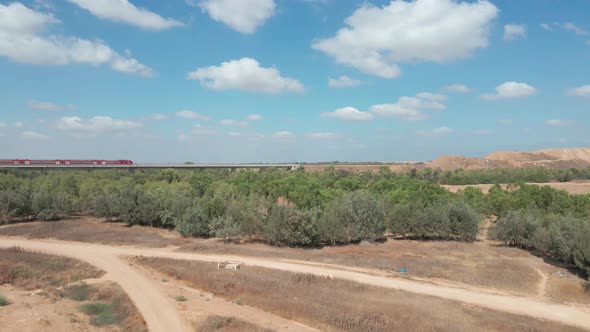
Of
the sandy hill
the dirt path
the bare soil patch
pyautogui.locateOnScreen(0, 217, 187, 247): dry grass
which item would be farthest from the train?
the sandy hill

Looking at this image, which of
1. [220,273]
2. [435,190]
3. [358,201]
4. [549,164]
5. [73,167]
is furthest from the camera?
[549,164]

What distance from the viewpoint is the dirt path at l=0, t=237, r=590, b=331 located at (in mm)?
20141

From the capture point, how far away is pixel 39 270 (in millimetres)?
28500

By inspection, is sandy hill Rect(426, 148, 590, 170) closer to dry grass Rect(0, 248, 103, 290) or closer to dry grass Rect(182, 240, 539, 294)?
dry grass Rect(182, 240, 539, 294)

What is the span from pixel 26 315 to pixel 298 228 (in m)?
28.2

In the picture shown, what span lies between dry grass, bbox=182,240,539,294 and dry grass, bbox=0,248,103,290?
39.1 ft

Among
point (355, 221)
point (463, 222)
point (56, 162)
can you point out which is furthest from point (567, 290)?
point (56, 162)

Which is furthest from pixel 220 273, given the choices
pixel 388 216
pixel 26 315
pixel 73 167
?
pixel 73 167

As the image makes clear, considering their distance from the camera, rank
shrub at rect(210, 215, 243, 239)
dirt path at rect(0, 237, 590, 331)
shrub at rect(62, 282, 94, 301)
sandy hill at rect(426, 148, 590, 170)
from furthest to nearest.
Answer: sandy hill at rect(426, 148, 590, 170), shrub at rect(210, 215, 243, 239), shrub at rect(62, 282, 94, 301), dirt path at rect(0, 237, 590, 331)

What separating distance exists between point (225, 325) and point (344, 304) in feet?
24.4

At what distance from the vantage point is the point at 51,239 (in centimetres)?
4381

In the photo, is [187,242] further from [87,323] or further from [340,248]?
[87,323]

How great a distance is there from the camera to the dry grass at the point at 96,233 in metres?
43.8

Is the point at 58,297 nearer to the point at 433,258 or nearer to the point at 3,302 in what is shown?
the point at 3,302
